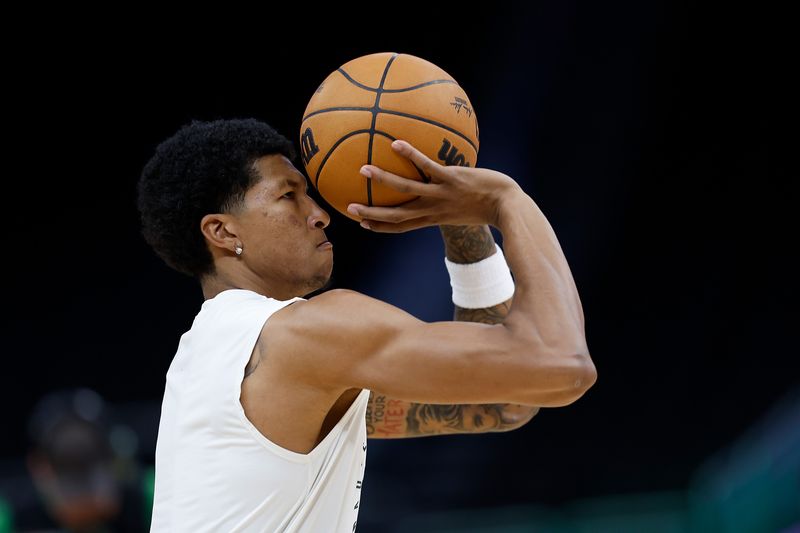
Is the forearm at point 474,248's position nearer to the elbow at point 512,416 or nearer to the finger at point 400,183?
the elbow at point 512,416

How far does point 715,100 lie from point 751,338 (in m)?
1.84

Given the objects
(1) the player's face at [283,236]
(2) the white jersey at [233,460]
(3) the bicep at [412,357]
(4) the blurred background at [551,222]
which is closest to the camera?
(3) the bicep at [412,357]

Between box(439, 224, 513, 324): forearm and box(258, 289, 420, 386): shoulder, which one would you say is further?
box(439, 224, 513, 324): forearm

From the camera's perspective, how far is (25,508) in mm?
4707

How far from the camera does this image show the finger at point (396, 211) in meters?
2.43

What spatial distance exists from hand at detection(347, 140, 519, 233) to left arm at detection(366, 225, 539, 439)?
18.8 inches

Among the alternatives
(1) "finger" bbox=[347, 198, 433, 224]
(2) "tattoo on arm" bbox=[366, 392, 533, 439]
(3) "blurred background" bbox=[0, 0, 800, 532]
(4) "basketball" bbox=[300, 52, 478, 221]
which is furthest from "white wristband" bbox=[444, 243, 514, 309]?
(3) "blurred background" bbox=[0, 0, 800, 532]

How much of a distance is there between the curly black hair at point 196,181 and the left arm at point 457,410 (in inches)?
23.5

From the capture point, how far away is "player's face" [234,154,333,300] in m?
2.62

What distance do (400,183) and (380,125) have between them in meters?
0.18

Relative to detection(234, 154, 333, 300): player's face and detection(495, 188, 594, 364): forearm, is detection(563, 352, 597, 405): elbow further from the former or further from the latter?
detection(234, 154, 333, 300): player's face

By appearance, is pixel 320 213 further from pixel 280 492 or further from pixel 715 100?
pixel 715 100

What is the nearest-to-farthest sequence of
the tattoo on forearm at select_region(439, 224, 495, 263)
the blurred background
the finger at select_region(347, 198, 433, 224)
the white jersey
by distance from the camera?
the white jersey < the finger at select_region(347, 198, 433, 224) < the tattoo on forearm at select_region(439, 224, 495, 263) < the blurred background

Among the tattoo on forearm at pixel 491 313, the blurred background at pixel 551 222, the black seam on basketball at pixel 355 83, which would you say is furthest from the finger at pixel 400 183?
the blurred background at pixel 551 222
